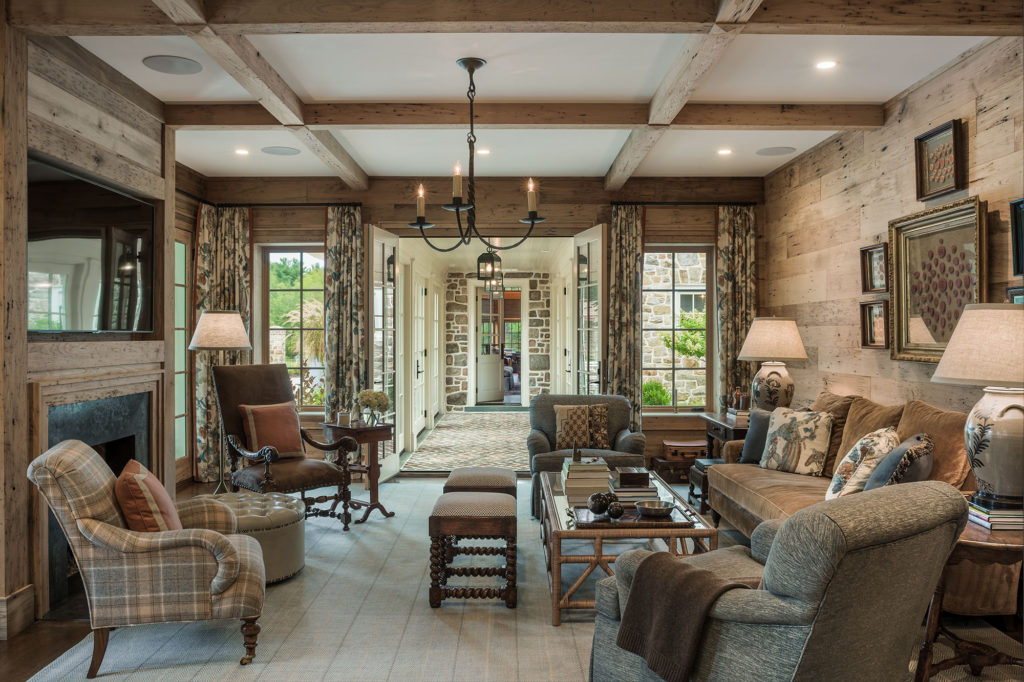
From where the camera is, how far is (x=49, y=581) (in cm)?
323

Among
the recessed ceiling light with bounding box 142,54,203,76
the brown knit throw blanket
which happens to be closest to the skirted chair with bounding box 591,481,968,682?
the brown knit throw blanket

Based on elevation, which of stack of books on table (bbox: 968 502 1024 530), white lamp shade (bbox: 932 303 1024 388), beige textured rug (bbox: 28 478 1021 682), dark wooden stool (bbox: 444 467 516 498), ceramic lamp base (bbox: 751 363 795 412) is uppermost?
white lamp shade (bbox: 932 303 1024 388)

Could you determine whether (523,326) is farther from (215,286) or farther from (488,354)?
(215,286)

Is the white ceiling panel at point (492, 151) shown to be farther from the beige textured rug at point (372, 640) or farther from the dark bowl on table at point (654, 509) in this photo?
the beige textured rug at point (372, 640)

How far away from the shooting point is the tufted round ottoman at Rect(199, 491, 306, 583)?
3430 mm

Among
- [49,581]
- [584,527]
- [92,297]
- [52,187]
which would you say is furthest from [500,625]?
[52,187]

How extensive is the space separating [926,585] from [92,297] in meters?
3.76

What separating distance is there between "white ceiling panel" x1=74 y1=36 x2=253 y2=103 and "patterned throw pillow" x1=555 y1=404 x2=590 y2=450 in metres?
3.02

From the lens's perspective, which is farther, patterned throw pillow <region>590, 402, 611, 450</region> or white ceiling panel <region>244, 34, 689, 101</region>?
patterned throw pillow <region>590, 402, 611, 450</region>

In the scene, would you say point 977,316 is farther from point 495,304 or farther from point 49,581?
point 495,304

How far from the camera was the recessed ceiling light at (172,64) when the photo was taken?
3.52 m

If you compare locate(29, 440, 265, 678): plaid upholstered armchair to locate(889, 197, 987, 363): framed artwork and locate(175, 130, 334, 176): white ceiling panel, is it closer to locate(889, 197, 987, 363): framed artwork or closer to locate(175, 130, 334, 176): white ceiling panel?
locate(175, 130, 334, 176): white ceiling panel

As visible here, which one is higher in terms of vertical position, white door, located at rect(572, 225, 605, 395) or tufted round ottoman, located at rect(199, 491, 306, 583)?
white door, located at rect(572, 225, 605, 395)

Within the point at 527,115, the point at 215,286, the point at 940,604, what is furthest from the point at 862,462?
the point at 215,286
